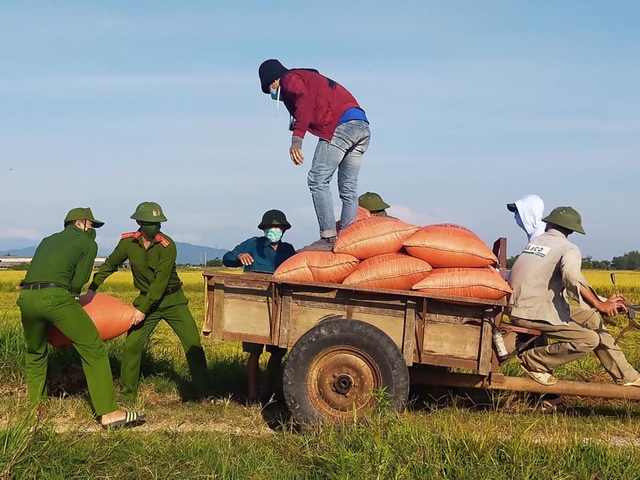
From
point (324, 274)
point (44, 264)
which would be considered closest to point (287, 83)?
point (324, 274)

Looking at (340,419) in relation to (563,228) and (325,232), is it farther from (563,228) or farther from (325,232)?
(563,228)

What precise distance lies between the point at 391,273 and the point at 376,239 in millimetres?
331

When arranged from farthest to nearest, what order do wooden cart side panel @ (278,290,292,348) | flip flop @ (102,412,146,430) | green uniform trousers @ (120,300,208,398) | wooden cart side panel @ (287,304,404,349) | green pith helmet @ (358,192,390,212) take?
green pith helmet @ (358,192,390,212), green uniform trousers @ (120,300,208,398), flip flop @ (102,412,146,430), wooden cart side panel @ (278,290,292,348), wooden cart side panel @ (287,304,404,349)

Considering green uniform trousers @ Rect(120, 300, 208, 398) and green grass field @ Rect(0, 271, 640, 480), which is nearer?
green grass field @ Rect(0, 271, 640, 480)

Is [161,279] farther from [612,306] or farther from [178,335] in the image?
[612,306]

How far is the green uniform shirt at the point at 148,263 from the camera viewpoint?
674 centimetres

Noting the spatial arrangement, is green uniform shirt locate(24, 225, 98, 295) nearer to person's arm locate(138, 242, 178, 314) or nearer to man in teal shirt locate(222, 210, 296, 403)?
person's arm locate(138, 242, 178, 314)

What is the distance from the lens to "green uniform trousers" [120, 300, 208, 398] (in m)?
6.90

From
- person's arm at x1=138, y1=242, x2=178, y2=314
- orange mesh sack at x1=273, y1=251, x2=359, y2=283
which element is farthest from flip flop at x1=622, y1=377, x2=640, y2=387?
person's arm at x1=138, y1=242, x2=178, y2=314

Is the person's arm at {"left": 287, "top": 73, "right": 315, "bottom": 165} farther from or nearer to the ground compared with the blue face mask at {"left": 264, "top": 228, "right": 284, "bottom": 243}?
farther from the ground

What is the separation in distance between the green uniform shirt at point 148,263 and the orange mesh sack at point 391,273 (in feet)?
6.97

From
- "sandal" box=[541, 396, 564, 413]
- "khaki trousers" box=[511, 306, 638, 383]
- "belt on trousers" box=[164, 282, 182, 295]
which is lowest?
"sandal" box=[541, 396, 564, 413]

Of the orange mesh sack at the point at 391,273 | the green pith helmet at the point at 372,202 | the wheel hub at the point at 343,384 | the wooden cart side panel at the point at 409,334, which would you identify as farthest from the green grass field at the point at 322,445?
the green pith helmet at the point at 372,202

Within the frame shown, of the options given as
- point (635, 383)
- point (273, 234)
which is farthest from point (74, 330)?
point (635, 383)
